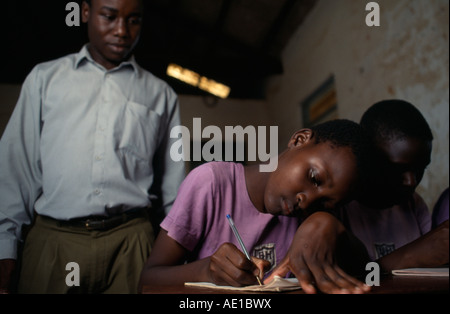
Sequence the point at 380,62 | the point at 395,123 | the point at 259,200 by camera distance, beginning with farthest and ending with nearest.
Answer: the point at 380,62
the point at 395,123
the point at 259,200

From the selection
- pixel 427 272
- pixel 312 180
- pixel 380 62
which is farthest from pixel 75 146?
pixel 380 62

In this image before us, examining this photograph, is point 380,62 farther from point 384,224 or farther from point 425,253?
point 425,253

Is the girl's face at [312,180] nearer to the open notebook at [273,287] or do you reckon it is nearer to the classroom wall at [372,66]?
the open notebook at [273,287]

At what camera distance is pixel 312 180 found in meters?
0.65

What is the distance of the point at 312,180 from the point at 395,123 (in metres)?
0.40

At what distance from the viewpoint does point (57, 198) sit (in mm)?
805

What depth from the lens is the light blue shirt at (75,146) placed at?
80cm

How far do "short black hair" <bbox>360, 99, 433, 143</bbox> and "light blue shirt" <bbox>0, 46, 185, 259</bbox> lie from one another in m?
0.60

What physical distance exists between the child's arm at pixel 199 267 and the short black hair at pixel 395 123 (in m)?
0.58

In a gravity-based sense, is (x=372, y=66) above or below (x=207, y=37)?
below

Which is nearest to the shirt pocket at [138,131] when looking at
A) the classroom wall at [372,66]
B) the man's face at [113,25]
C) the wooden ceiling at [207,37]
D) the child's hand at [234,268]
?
the man's face at [113,25]

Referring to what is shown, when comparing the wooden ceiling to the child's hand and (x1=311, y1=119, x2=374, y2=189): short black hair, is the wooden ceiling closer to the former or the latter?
(x1=311, y1=119, x2=374, y2=189): short black hair

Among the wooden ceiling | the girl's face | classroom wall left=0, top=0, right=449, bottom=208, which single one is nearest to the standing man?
classroom wall left=0, top=0, right=449, bottom=208

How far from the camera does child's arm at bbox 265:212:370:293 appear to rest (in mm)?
445
